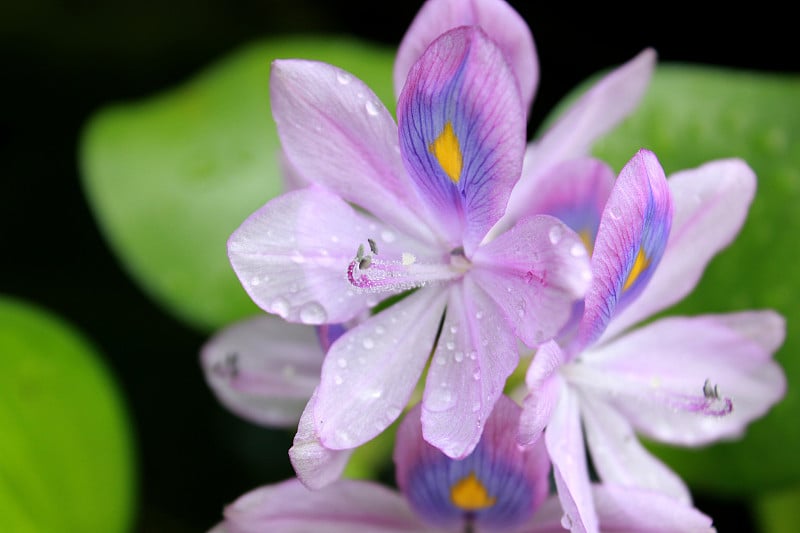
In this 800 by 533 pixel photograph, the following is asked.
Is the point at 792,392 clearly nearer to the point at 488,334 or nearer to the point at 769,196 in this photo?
the point at 769,196

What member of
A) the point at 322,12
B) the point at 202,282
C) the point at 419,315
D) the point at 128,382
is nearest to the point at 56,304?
the point at 128,382

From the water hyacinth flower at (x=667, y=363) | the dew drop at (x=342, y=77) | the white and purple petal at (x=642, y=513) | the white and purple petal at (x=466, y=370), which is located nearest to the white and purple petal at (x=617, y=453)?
the water hyacinth flower at (x=667, y=363)

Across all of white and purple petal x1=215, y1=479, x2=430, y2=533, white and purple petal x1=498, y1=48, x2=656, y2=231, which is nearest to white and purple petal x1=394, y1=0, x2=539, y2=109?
white and purple petal x1=498, y1=48, x2=656, y2=231

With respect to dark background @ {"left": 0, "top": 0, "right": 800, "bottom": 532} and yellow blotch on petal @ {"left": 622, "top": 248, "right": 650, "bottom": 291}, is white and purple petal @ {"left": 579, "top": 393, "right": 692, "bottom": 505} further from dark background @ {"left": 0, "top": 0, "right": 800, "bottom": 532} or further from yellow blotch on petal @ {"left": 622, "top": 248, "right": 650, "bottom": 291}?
dark background @ {"left": 0, "top": 0, "right": 800, "bottom": 532}

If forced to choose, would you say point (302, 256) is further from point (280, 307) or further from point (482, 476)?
point (482, 476)

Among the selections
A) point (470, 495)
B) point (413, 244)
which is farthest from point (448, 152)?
point (470, 495)
